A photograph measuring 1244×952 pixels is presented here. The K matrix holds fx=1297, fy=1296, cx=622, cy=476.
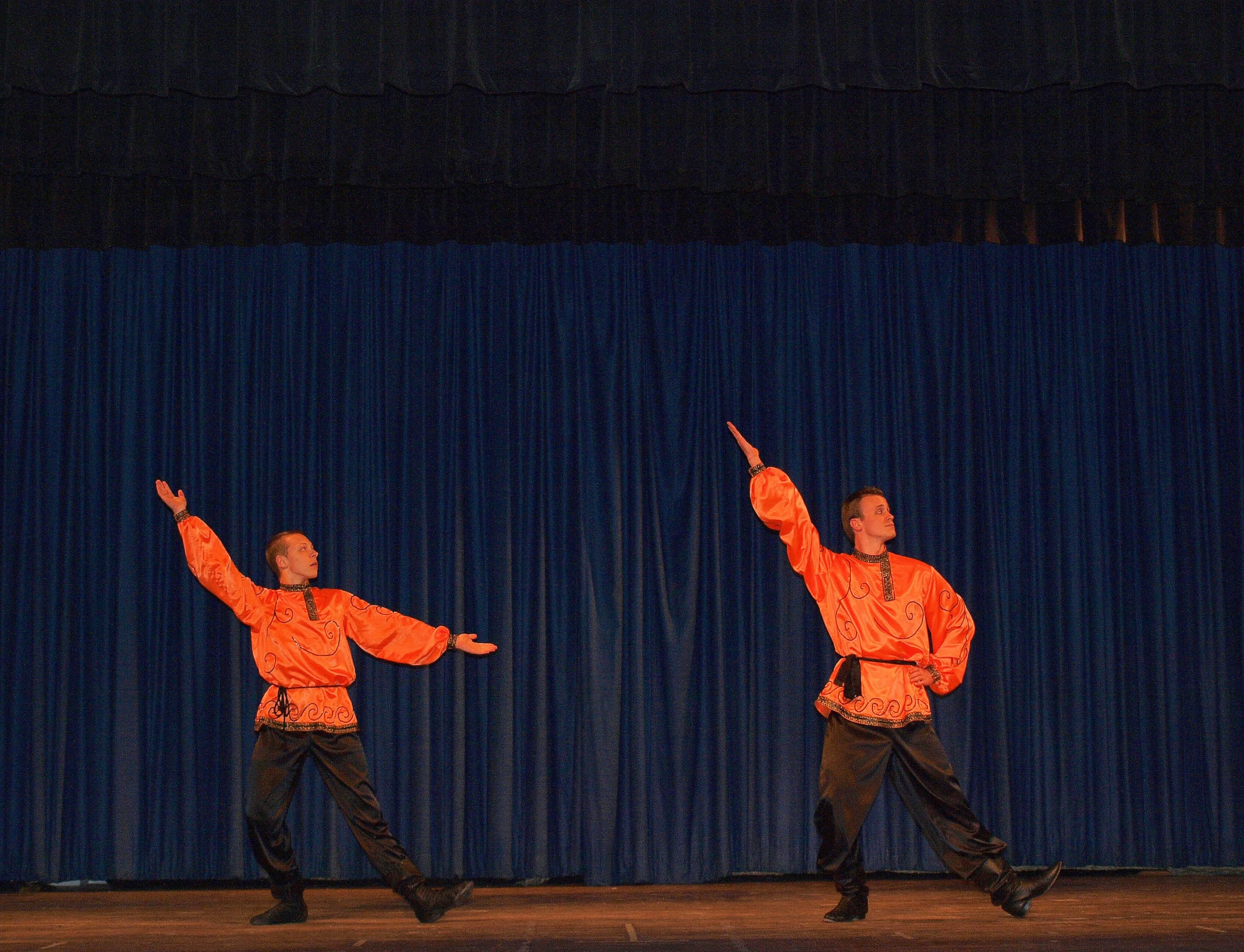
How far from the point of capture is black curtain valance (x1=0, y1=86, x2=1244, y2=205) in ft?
19.4

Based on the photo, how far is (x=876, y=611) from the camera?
459 centimetres

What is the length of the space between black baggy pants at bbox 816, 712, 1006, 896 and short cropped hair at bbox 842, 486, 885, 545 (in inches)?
27.1

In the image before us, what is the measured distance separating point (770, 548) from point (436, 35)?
2.81 meters

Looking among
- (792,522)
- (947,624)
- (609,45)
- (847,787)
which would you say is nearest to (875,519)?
(792,522)

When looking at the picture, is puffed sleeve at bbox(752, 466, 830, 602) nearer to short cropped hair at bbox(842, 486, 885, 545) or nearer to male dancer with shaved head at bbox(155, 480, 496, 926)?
short cropped hair at bbox(842, 486, 885, 545)

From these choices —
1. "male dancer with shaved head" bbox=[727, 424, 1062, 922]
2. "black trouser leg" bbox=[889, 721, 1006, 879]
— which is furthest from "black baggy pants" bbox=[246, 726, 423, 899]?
"black trouser leg" bbox=[889, 721, 1006, 879]

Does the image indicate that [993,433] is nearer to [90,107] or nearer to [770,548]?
Answer: [770,548]

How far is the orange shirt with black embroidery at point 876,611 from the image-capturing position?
453cm

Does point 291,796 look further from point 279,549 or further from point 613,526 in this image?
point 613,526

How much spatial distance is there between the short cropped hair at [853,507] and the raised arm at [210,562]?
2215 millimetres

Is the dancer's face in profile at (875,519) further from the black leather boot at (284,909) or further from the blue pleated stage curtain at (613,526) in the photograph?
the black leather boot at (284,909)

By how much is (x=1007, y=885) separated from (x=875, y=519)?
4.33ft

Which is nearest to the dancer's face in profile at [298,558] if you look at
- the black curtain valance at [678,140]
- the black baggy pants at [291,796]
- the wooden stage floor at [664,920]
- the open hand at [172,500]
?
the open hand at [172,500]

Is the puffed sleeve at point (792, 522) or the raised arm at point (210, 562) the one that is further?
the raised arm at point (210, 562)
